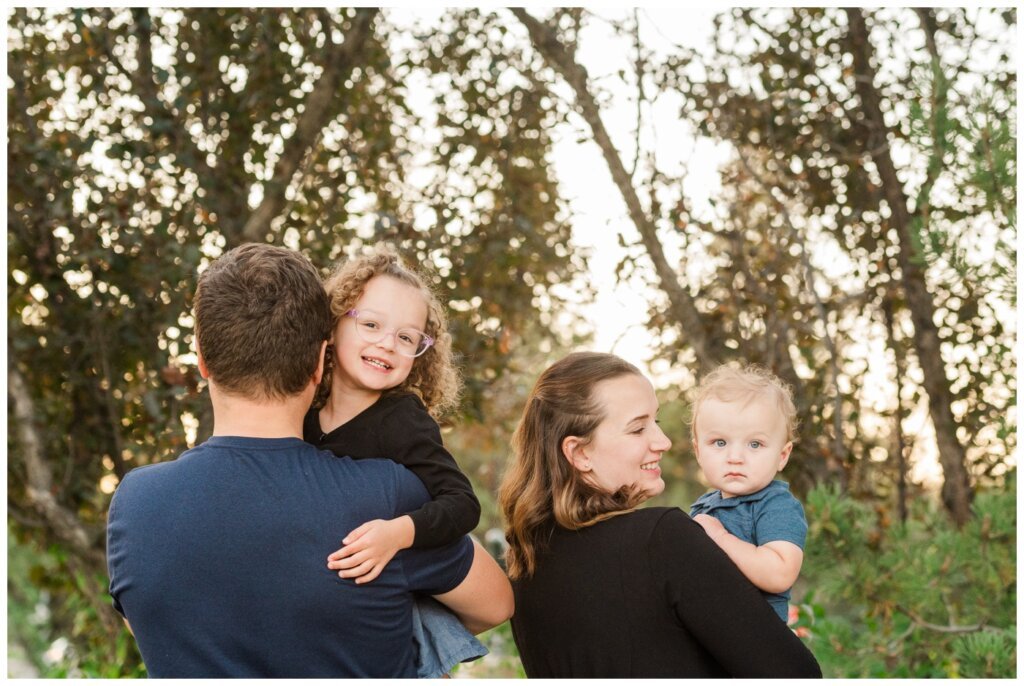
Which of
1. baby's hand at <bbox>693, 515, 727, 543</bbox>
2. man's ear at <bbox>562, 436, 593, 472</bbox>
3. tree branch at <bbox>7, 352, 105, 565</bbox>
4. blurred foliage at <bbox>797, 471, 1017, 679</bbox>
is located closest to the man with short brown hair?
man's ear at <bbox>562, 436, 593, 472</bbox>

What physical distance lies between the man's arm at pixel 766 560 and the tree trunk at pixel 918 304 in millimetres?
2545

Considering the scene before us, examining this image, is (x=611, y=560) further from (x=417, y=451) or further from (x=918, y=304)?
(x=918, y=304)

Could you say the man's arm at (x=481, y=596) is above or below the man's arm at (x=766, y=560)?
below

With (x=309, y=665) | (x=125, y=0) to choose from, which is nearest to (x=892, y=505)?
(x=309, y=665)

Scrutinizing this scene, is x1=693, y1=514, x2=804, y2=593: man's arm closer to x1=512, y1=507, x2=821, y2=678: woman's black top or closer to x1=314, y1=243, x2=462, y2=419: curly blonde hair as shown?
x1=512, y1=507, x2=821, y2=678: woman's black top

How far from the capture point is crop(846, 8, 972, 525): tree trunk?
13.3 ft

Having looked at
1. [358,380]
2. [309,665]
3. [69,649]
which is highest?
[358,380]

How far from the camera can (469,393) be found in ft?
12.9

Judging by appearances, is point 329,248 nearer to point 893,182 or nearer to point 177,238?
point 177,238

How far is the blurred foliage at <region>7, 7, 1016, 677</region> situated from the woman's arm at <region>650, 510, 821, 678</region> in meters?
2.15

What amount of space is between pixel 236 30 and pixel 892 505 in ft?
11.5

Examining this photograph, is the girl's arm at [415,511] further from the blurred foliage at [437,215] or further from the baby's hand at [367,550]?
the blurred foliage at [437,215]

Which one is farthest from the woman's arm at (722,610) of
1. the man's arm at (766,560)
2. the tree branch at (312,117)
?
the tree branch at (312,117)

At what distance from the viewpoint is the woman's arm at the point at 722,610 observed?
5.23ft
